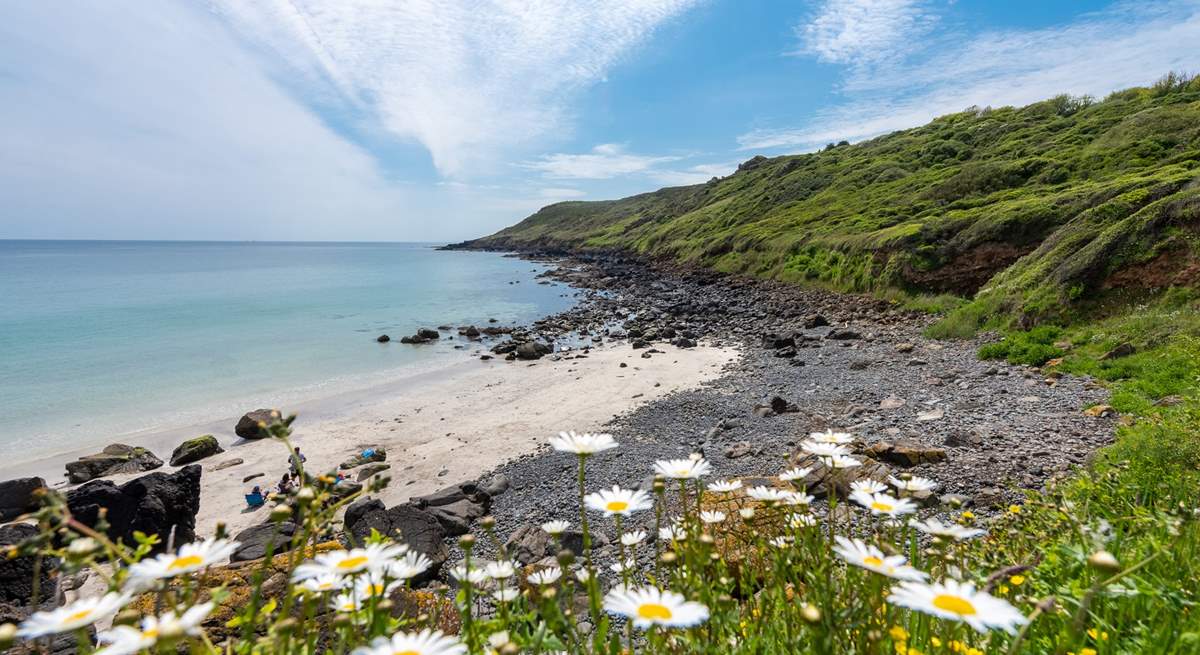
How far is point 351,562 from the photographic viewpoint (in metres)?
1.81

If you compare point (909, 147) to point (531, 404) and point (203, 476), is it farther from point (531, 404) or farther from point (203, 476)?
point (203, 476)

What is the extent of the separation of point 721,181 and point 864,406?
107 meters

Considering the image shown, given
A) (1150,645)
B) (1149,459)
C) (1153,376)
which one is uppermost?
(1150,645)

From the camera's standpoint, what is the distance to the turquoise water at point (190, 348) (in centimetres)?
1812

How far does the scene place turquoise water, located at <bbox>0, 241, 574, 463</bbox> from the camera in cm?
1812

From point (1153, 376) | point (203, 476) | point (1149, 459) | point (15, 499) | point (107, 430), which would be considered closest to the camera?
point (1149, 459)

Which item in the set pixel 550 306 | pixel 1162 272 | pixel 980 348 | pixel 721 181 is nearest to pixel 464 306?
pixel 550 306

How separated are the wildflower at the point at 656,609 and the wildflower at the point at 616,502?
340 mm

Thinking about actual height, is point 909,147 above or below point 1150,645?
above

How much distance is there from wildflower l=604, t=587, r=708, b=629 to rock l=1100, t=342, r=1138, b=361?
13.8m

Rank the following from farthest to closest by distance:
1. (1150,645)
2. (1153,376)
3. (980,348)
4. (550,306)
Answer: (550,306) < (980,348) < (1153,376) < (1150,645)

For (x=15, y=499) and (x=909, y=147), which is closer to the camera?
(x=15, y=499)

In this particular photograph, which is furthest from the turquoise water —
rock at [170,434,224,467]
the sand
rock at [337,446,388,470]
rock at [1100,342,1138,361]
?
rock at [1100,342,1138,361]

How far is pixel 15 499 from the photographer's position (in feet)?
34.9
